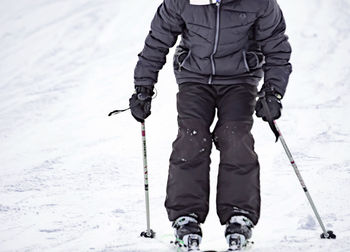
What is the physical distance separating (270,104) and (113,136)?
2.99m

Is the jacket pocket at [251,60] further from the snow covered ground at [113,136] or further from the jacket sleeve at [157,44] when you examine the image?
the snow covered ground at [113,136]

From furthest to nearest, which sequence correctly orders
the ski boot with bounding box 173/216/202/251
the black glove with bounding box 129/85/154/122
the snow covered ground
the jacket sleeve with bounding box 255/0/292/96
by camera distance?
the snow covered ground → the black glove with bounding box 129/85/154/122 → the jacket sleeve with bounding box 255/0/292/96 → the ski boot with bounding box 173/216/202/251

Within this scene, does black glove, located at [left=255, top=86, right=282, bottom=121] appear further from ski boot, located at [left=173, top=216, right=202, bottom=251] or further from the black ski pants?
ski boot, located at [left=173, top=216, right=202, bottom=251]

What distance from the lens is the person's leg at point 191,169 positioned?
2.91 metres

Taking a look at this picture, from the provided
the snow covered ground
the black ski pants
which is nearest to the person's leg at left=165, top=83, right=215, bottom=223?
the black ski pants

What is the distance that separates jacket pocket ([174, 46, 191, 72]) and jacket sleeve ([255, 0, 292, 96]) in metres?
0.49

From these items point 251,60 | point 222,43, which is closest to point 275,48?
point 251,60

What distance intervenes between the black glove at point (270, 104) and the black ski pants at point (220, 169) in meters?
0.09

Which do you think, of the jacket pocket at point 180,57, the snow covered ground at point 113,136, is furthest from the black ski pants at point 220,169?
the jacket pocket at point 180,57

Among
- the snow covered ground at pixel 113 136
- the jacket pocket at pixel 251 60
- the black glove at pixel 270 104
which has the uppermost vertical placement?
the jacket pocket at pixel 251 60

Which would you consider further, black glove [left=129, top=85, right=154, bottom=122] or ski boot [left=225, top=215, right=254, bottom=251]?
black glove [left=129, top=85, right=154, bottom=122]

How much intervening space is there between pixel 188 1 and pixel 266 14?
512mm

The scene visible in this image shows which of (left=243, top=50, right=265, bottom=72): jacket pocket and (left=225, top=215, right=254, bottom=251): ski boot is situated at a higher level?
(left=243, top=50, right=265, bottom=72): jacket pocket

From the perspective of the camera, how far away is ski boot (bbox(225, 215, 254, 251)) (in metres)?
2.73
